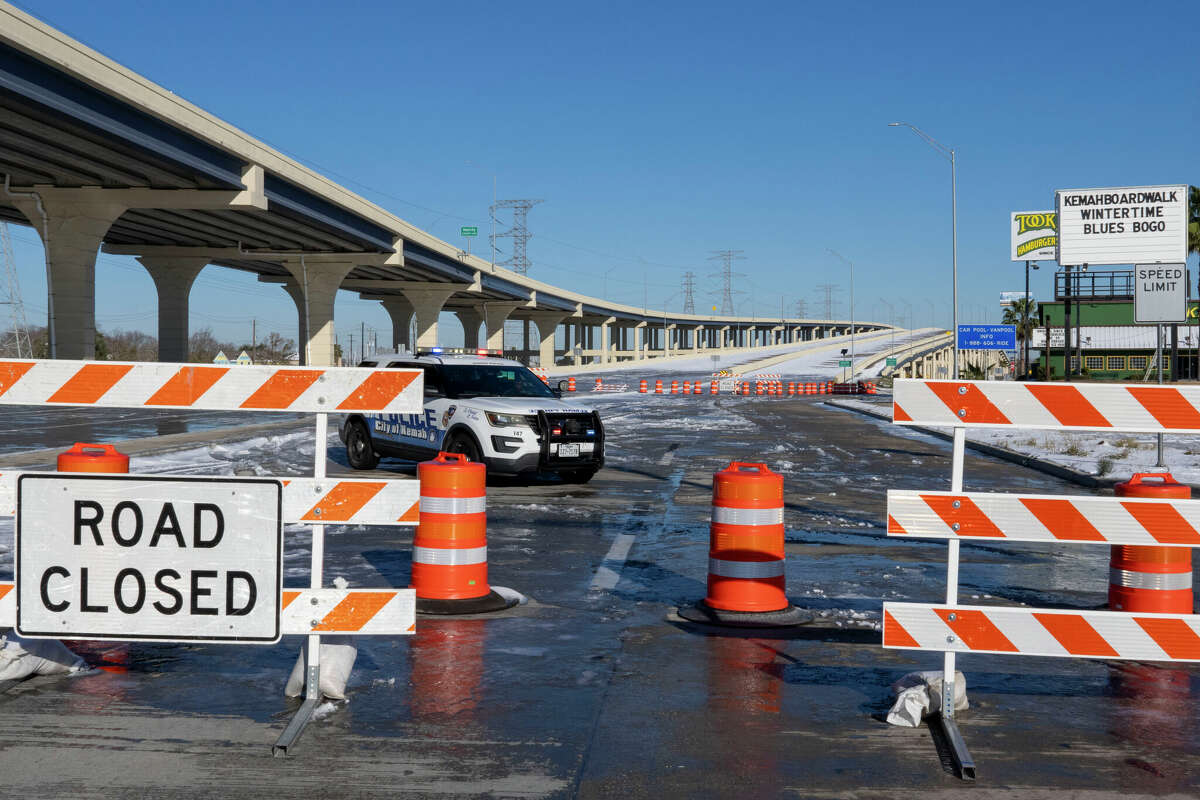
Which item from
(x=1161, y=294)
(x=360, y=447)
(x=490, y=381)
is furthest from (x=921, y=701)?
(x=1161, y=294)

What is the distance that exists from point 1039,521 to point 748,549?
2.62 m

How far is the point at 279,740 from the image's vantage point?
5129 millimetres

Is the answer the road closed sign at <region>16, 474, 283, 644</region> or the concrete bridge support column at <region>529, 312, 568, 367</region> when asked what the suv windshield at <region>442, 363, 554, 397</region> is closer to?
the road closed sign at <region>16, 474, 283, 644</region>

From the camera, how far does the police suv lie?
1537 cm

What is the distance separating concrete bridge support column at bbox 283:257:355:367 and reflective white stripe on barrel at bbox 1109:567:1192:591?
63633 millimetres

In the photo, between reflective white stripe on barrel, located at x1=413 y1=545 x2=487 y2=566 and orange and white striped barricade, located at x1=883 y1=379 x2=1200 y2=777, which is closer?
orange and white striped barricade, located at x1=883 y1=379 x2=1200 y2=777

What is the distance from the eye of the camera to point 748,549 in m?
7.84

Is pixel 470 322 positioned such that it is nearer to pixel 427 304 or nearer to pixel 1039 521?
pixel 427 304

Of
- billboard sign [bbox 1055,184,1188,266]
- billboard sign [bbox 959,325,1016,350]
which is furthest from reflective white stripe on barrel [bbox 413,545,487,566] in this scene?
billboard sign [bbox 959,325,1016,350]

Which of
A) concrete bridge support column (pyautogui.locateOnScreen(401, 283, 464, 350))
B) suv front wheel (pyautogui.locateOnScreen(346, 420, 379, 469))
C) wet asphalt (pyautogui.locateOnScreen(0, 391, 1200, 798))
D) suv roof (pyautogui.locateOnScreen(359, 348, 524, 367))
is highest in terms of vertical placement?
concrete bridge support column (pyautogui.locateOnScreen(401, 283, 464, 350))

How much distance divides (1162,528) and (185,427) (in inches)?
1056

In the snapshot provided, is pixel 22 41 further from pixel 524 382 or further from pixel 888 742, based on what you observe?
pixel 888 742

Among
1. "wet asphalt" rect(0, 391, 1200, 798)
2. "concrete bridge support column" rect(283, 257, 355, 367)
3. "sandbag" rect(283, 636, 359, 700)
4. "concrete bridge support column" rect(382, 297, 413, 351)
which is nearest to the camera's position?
"wet asphalt" rect(0, 391, 1200, 798)

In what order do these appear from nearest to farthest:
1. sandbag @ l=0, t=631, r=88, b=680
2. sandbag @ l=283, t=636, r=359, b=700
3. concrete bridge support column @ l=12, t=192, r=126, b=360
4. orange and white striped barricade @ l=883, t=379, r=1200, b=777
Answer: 1. orange and white striped barricade @ l=883, t=379, r=1200, b=777
2. sandbag @ l=283, t=636, r=359, b=700
3. sandbag @ l=0, t=631, r=88, b=680
4. concrete bridge support column @ l=12, t=192, r=126, b=360
